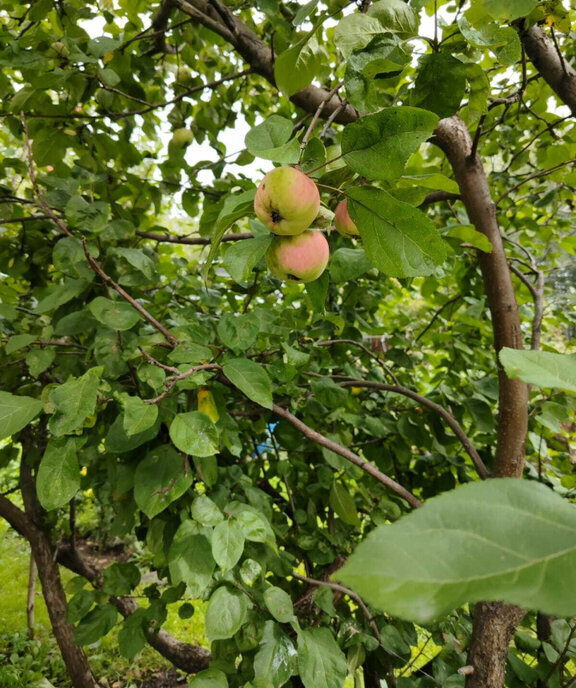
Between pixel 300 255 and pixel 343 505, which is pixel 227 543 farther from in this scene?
pixel 343 505

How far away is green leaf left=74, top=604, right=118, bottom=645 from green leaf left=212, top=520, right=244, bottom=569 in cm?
55

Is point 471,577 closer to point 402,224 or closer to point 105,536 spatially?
point 402,224

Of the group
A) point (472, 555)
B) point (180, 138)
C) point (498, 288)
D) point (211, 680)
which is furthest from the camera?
point (180, 138)

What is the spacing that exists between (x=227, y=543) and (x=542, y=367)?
63 cm

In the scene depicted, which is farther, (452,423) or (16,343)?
(452,423)

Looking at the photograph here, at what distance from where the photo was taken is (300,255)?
0.70 meters

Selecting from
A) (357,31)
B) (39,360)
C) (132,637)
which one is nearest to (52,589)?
(132,637)

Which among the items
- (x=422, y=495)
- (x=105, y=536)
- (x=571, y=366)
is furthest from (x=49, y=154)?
(x=105, y=536)

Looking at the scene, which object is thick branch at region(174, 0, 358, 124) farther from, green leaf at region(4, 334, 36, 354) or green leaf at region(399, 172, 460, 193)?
green leaf at region(4, 334, 36, 354)

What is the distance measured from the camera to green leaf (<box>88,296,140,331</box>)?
3.19ft

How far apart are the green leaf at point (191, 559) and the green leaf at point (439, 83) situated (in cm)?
82

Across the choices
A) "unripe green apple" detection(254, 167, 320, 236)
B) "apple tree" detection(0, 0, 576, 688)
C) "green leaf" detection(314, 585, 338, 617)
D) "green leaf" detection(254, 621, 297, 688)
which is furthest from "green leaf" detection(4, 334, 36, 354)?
"green leaf" detection(314, 585, 338, 617)

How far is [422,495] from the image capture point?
1.71 meters

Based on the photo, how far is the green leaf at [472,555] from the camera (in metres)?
0.22
